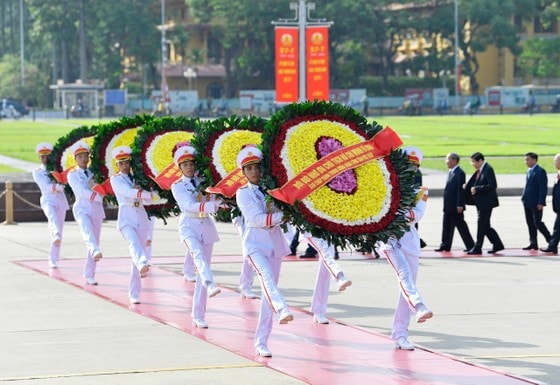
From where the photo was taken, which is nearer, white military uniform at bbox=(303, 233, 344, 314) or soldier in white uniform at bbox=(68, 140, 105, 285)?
white military uniform at bbox=(303, 233, 344, 314)

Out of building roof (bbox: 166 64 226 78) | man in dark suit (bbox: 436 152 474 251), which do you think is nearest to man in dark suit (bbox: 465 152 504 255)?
man in dark suit (bbox: 436 152 474 251)

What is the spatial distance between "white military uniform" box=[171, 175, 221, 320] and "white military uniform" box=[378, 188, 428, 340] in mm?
2128

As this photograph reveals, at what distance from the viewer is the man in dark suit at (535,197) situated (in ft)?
67.9

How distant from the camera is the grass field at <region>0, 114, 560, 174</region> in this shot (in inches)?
1747

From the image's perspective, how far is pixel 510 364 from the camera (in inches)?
461

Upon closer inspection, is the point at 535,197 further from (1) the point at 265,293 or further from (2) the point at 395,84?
(2) the point at 395,84

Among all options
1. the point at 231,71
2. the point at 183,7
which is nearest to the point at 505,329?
the point at 231,71

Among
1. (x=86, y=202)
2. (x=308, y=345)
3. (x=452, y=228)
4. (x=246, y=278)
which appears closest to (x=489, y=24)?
(x=452, y=228)

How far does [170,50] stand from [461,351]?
106 meters

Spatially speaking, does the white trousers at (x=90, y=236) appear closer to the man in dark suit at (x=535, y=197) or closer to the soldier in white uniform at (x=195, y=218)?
the soldier in white uniform at (x=195, y=218)

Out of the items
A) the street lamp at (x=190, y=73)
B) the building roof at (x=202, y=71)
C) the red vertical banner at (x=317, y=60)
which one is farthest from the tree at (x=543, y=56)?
the red vertical banner at (x=317, y=60)

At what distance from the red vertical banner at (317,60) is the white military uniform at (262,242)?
1122 inches

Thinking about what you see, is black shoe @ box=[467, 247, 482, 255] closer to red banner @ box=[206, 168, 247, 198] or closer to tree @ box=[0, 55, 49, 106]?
red banner @ box=[206, 168, 247, 198]

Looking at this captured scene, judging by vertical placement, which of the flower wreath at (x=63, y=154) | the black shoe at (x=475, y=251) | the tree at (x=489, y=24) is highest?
the tree at (x=489, y=24)
